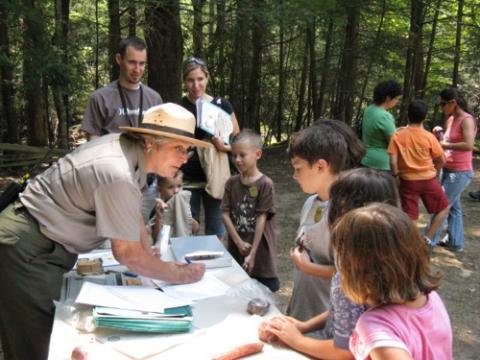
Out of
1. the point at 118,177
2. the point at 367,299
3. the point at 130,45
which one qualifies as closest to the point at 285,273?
the point at 130,45

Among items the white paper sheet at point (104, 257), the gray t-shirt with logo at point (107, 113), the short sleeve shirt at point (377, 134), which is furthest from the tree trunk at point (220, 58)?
the white paper sheet at point (104, 257)

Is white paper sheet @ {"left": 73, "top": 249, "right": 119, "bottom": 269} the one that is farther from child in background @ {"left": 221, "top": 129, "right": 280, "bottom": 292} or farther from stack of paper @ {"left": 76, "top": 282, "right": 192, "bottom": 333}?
child in background @ {"left": 221, "top": 129, "right": 280, "bottom": 292}

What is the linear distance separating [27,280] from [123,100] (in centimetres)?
171

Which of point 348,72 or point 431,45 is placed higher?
point 431,45

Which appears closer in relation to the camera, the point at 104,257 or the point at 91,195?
the point at 91,195

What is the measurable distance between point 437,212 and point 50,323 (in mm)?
3944

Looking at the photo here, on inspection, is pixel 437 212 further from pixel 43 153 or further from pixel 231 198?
pixel 43 153

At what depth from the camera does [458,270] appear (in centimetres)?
467

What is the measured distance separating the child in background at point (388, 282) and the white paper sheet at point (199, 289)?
90 cm

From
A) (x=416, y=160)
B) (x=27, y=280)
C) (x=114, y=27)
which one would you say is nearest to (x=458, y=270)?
(x=416, y=160)

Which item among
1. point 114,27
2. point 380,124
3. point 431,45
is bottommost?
point 380,124

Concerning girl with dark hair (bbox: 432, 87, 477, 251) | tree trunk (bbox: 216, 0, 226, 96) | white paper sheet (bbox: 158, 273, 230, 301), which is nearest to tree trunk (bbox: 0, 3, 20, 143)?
tree trunk (bbox: 216, 0, 226, 96)

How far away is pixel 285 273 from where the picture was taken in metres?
4.64

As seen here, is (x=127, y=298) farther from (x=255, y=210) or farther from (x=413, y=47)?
(x=413, y=47)
